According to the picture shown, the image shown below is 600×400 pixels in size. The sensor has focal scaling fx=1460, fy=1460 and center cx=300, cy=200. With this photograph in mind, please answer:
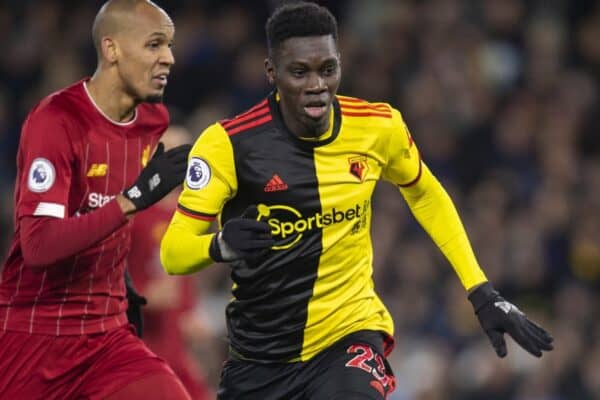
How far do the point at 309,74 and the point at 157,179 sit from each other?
0.74 m

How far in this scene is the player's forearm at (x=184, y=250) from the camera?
5.57m

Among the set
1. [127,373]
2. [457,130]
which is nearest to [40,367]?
[127,373]

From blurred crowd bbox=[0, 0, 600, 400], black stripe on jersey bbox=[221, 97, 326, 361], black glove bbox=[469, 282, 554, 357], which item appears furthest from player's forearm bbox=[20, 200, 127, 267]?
blurred crowd bbox=[0, 0, 600, 400]

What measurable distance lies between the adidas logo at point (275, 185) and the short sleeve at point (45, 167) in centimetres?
81

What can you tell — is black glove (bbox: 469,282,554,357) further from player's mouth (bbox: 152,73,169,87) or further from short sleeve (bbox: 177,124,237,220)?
player's mouth (bbox: 152,73,169,87)

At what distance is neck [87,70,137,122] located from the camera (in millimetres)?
6199

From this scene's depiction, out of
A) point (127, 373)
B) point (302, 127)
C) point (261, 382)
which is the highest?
point (302, 127)

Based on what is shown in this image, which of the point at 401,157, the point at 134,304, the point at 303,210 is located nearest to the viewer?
the point at 303,210

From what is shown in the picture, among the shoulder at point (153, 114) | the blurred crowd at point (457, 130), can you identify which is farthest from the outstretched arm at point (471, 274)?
the blurred crowd at point (457, 130)

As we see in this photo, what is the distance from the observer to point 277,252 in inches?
231

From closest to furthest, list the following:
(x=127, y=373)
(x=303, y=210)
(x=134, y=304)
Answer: (x=303, y=210)
(x=127, y=373)
(x=134, y=304)

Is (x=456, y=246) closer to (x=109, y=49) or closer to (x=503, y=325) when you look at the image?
(x=503, y=325)

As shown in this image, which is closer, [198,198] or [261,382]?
[198,198]

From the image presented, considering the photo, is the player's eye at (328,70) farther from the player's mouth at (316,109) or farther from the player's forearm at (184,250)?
the player's forearm at (184,250)
